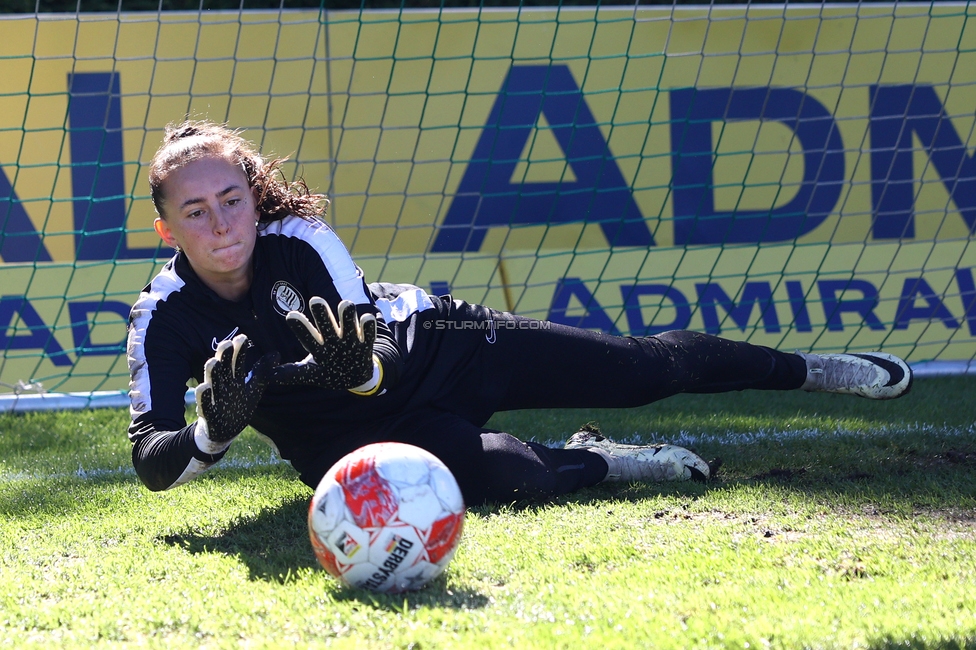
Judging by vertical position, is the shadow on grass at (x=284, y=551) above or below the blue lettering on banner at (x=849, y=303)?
below

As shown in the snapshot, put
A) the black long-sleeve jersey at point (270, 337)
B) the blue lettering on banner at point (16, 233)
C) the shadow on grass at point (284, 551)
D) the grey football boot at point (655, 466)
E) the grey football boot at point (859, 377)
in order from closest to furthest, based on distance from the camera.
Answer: the shadow on grass at point (284, 551)
the black long-sleeve jersey at point (270, 337)
the grey football boot at point (655, 466)
the grey football boot at point (859, 377)
the blue lettering on banner at point (16, 233)

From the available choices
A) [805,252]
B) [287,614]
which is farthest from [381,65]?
[287,614]

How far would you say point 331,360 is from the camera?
2670 millimetres

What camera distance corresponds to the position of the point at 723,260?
546cm

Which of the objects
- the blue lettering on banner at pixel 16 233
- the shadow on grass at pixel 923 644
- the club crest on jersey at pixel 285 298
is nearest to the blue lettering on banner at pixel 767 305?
the club crest on jersey at pixel 285 298

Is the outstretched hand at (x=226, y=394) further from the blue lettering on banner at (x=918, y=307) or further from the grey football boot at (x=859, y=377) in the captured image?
the blue lettering on banner at (x=918, y=307)

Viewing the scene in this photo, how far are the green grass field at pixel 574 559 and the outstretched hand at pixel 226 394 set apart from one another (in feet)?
1.21

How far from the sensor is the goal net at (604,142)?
5.39 m

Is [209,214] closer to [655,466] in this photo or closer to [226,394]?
[226,394]

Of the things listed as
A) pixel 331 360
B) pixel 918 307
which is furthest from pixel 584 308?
pixel 331 360

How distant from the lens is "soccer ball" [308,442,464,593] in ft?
7.51

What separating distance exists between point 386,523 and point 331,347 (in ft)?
1.86

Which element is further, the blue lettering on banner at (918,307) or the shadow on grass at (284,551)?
the blue lettering on banner at (918,307)

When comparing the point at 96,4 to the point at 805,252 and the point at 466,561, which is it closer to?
the point at 805,252
